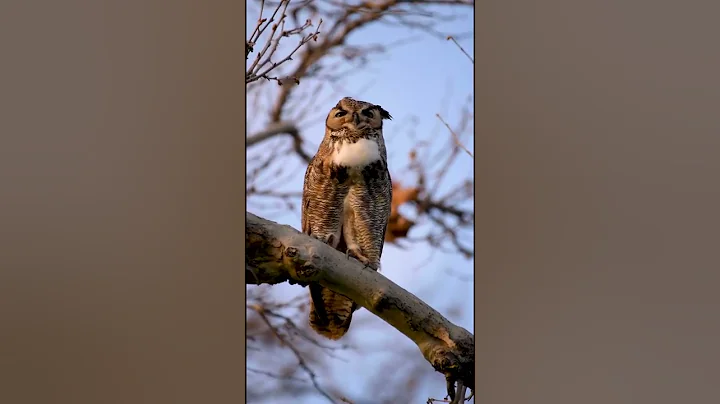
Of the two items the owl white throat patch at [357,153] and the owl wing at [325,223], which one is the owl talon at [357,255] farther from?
the owl white throat patch at [357,153]

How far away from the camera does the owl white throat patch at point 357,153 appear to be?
169 cm

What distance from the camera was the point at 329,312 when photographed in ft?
5.53

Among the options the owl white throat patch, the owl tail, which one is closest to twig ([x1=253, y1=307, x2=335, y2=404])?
the owl tail

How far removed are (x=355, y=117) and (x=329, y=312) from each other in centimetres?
49

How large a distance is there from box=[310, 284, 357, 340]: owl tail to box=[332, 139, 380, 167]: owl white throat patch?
1.03 feet

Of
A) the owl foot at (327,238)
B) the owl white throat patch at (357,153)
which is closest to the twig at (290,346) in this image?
the owl foot at (327,238)

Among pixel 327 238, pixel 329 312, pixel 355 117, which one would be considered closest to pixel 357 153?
pixel 355 117

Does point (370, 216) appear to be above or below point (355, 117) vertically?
below

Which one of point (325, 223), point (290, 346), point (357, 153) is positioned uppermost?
point (357, 153)

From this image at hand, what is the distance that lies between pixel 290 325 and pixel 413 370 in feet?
1.07

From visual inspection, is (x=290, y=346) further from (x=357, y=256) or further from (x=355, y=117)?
(x=355, y=117)

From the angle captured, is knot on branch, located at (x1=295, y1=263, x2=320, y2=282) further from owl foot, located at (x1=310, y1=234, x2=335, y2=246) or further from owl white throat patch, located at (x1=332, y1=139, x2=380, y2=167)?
owl white throat patch, located at (x1=332, y1=139, x2=380, y2=167)
